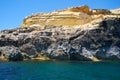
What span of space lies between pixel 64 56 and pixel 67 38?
23.8ft

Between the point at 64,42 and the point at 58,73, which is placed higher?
the point at 64,42

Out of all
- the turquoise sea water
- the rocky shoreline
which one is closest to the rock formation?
the rocky shoreline

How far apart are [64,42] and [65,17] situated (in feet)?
81.4

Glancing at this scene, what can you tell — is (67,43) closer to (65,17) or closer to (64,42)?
(64,42)

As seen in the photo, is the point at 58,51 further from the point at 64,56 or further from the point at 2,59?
the point at 2,59

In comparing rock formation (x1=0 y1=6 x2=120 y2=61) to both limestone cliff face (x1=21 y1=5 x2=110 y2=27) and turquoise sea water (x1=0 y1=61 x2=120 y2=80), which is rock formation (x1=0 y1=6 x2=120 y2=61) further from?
turquoise sea water (x1=0 y1=61 x2=120 y2=80)

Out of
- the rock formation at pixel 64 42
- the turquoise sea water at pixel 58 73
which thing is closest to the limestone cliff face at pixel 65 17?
the rock formation at pixel 64 42

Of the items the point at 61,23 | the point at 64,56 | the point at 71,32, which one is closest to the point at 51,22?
the point at 61,23

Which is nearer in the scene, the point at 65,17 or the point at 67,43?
the point at 67,43

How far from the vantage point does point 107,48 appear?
363 ft

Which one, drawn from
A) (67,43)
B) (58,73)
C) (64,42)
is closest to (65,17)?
(64,42)

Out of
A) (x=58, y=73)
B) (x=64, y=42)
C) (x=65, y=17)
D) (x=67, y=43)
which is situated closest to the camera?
(x=58, y=73)

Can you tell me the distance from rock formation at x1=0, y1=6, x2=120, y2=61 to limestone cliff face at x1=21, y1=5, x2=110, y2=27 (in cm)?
905

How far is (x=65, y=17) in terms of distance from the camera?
133m
